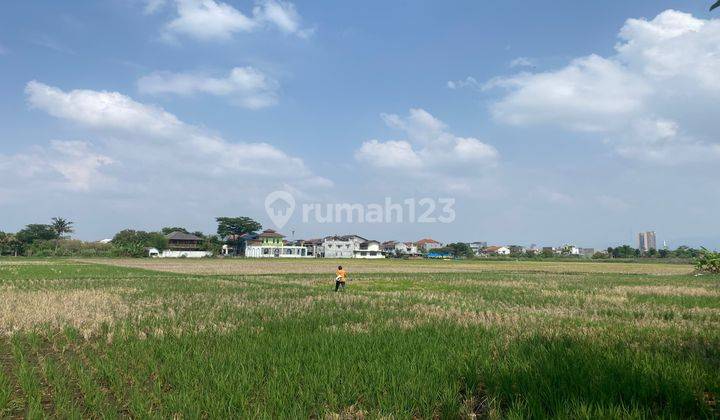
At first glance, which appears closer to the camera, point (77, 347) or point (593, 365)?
point (593, 365)

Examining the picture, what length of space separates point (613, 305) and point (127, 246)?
271ft

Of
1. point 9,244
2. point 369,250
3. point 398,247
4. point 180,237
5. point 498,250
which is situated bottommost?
point 498,250

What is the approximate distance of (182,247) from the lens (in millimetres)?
94000

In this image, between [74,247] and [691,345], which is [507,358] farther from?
[74,247]

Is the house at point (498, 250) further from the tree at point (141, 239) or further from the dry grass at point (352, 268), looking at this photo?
the tree at point (141, 239)

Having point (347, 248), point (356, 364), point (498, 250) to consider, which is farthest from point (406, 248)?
point (356, 364)

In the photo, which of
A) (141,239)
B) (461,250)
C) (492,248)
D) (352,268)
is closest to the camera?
(352,268)

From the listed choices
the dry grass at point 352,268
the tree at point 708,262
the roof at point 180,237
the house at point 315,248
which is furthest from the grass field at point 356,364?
the house at point 315,248

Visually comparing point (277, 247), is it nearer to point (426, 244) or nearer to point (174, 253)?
point (174, 253)

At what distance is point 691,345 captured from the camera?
22.4ft

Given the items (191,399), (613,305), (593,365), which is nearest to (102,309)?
(191,399)

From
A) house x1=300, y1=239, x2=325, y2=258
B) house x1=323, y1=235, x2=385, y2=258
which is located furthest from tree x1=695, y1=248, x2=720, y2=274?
house x1=300, y1=239, x2=325, y2=258

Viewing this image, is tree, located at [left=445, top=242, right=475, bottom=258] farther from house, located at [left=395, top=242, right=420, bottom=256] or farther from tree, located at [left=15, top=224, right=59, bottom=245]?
tree, located at [left=15, top=224, right=59, bottom=245]

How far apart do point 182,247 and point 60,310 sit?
88.3 metres
